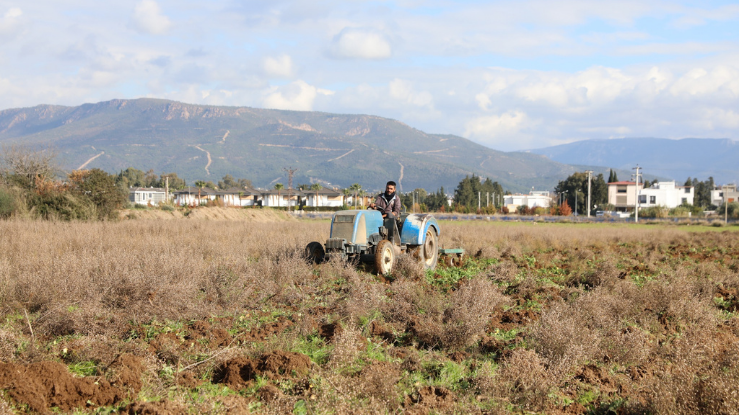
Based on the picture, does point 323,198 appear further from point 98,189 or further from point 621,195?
point 98,189

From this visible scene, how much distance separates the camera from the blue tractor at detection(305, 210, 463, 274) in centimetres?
1131

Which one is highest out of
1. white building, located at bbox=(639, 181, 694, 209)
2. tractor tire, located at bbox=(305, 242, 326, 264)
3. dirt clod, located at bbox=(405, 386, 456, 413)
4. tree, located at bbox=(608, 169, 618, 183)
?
tree, located at bbox=(608, 169, 618, 183)

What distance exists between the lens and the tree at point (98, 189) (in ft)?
88.7

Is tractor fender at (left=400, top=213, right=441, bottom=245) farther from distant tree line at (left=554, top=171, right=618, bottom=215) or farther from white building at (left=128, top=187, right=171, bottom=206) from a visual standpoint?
white building at (left=128, top=187, right=171, bottom=206)

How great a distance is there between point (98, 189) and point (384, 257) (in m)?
21.5

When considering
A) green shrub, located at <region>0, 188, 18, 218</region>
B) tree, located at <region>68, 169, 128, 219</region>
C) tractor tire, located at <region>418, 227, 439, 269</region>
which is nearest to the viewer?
tractor tire, located at <region>418, 227, 439, 269</region>

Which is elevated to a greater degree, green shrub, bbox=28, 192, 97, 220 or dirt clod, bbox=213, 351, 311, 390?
green shrub, bbox=28, 192, 97, 220

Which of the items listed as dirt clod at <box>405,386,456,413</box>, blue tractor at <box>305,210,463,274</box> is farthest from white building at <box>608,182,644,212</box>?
dirt clod at <box>405,386,456,413</box>

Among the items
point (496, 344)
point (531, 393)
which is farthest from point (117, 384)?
point (496, 344)

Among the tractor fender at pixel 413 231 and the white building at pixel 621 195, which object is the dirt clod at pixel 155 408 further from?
the white building at pixel 621 195

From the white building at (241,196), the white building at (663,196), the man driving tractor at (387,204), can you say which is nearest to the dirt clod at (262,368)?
the man driving tractor at (387,204)

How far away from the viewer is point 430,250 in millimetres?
13484

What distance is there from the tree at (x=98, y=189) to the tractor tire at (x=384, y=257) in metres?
19.9

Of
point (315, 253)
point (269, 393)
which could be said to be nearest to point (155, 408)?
point (269, 393)
